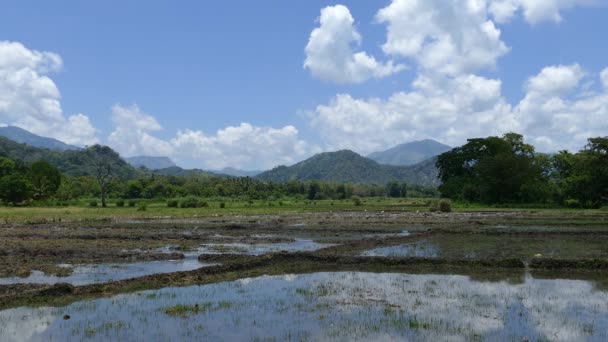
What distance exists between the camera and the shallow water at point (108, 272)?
720 inches

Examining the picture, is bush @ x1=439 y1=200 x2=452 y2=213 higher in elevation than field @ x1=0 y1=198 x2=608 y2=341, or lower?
higher

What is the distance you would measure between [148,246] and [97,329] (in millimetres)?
17500

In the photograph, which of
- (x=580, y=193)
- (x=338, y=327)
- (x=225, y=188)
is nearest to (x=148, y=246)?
(x=338, y=327)

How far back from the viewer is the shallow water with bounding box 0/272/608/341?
11.4 metres

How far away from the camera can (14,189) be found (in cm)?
7819

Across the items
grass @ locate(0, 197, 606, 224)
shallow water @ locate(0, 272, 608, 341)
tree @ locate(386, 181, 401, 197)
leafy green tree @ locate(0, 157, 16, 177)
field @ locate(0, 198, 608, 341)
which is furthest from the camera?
tree @ locate(386, 181, 401, 197)

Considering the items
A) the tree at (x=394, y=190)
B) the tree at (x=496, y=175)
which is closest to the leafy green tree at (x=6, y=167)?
the tree at (x=496, y=175)

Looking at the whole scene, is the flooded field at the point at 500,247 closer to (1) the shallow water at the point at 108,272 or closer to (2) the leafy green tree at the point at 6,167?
(1) the shallow water at the point at 108,272

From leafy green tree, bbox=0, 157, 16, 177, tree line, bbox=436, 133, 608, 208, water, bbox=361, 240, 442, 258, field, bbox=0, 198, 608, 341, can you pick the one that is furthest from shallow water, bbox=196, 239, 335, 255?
leafy green tree, bbox=0, 157, 16, 177

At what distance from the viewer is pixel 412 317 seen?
41.8 ft

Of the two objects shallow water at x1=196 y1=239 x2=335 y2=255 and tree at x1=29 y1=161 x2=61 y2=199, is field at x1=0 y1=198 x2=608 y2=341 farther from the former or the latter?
tree at x1=29 y1=161 x2=61 y2=199

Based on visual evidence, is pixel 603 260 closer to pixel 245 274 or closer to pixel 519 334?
pixel 519 334

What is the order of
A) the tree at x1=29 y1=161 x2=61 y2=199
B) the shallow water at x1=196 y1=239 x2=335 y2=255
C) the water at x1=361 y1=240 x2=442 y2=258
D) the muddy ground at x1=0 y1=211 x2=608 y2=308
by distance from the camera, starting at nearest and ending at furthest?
1. the muddy ground at x1=0 y1=211 x2=608 y2=308
2. the water at x1=361 y1=240 x2=442 y2=258
3. the shallow water at x1=196 y1=239 x2=335 y2=255
4. the tree at x1=29 y1=161 x2=61 y2=199

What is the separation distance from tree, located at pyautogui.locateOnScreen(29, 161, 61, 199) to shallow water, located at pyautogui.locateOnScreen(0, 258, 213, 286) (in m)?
76.7
